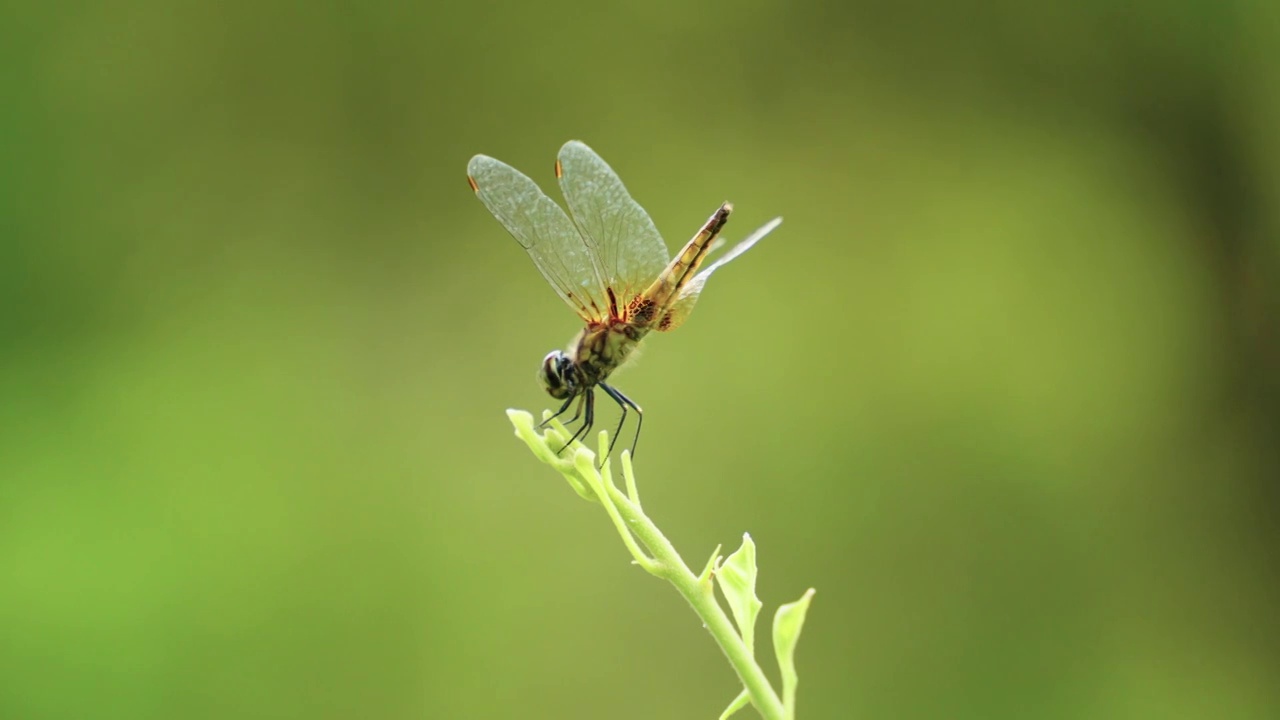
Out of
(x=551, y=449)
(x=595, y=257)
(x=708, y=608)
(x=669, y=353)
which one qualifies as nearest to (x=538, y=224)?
(x=595, y=257)

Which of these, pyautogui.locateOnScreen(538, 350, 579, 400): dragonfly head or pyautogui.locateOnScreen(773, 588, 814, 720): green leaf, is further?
pyautogui.locateOnScreen(538, 350, 579, 400): dragonfly head

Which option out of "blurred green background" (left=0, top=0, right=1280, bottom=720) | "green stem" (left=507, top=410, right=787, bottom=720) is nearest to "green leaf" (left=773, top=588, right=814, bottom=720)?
"green stem" (left=507, top=410, right=787, bottom=720)

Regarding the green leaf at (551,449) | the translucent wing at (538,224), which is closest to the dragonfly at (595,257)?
the translucent wing at (538,224)

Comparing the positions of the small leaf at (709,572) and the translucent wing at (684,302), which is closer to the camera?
the small leaf at (709,572)

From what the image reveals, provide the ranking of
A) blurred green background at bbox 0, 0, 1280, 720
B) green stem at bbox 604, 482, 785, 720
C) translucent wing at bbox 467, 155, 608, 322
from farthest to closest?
blurred green background at bbox 0, 0, 1280, 720 → translucent wing at bbox 467, 155, 608, 322 → green stem at bbox 604, 482, 785, 720

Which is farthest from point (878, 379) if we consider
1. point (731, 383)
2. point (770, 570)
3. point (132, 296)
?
point (132, 296)

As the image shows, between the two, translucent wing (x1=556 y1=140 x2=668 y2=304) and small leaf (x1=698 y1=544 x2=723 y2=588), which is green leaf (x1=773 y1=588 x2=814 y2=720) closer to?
small leaf (x1=698 y1=544 x2=723 y2=588)

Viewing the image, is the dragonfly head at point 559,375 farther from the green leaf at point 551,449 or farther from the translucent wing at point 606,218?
the green leaf at point 551,449

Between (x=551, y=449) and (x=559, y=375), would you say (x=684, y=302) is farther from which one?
(x=551, y=449)
